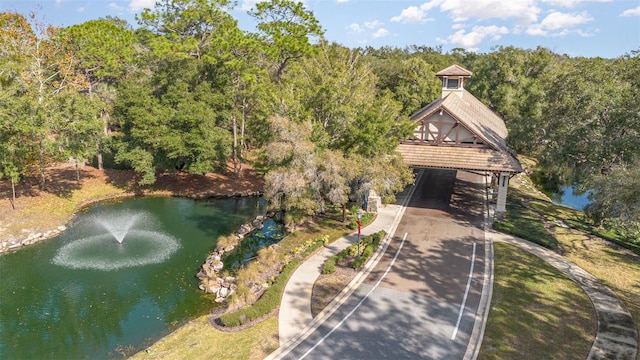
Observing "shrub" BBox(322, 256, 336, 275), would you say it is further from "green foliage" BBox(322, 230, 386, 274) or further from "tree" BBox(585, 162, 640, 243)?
"tree" BBox(585, 162, 640, 243)

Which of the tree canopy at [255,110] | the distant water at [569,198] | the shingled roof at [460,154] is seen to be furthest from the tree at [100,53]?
the distant water at [569,198]

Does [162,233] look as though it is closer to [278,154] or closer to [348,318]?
[278,154]

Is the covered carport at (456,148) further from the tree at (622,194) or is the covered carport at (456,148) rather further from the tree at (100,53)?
the tree at (100,53)

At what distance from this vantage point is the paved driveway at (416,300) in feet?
57.1

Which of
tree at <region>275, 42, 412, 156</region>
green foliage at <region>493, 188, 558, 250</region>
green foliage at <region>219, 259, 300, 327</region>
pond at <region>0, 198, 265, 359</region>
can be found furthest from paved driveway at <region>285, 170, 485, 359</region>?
pond at <region>0, 198, 265, 359</region>

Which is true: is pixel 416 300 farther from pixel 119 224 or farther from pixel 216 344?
pixel 119 224

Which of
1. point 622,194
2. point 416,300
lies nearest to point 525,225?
point 622,194

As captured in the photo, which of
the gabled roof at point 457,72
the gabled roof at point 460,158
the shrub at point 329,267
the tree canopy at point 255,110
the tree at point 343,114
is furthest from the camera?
the gabled roof at point 457,72

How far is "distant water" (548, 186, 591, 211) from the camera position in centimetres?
4381

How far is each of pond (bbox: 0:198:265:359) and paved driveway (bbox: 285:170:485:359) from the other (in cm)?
872

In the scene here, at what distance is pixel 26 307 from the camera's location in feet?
74.6

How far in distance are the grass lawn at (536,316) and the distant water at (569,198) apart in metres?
23.6

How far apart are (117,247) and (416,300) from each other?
22717 mm

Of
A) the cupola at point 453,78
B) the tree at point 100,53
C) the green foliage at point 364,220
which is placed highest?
the tree at point 100,53
